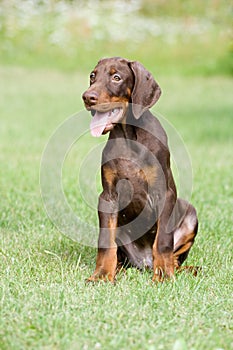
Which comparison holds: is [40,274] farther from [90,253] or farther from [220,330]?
[220,330]

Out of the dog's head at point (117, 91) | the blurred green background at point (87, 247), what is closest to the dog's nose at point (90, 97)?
the dog's head at point (117, 91)

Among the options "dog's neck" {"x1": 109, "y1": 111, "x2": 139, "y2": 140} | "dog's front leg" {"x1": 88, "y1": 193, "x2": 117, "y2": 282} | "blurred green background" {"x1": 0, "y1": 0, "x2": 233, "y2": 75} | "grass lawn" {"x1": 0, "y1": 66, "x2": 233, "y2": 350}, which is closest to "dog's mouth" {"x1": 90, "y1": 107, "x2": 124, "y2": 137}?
"dog's neck" {"x1": 109, "y1": 111, "x2": 139, "y2": 140}

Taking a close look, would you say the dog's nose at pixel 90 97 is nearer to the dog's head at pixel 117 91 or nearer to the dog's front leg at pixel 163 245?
the dog's head at pixel 117 91

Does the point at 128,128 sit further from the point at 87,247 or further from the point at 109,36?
the point at 109,36

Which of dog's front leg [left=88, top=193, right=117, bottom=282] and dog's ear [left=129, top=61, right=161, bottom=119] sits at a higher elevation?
dog's ear [left=129, top=61, right=161, bottom=119]

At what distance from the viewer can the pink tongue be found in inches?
172

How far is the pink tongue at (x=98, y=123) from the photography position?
437cm

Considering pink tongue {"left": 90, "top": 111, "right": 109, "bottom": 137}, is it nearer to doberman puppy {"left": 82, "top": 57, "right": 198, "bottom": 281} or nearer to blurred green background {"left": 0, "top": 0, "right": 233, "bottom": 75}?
doberman puppy {"left": 82, "top": 57, "right": 198, "bottom": 281}

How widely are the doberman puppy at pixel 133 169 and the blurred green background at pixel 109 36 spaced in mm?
17809

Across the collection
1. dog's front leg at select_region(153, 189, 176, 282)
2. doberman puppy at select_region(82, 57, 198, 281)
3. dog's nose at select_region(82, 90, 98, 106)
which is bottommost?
dog's front leg at select_region(153, 189, 176, 282)

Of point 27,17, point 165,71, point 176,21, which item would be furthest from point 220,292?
point 176,21

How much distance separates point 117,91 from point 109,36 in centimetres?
2121

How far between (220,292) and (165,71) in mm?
18218

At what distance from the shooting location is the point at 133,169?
4523 millimetres
